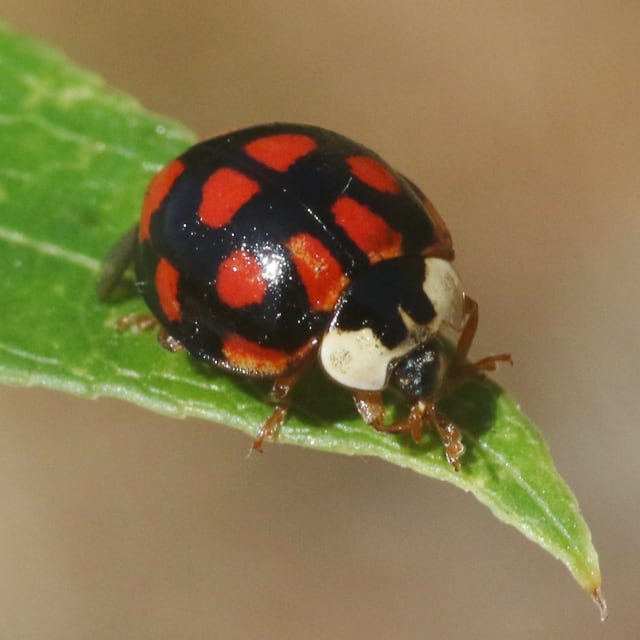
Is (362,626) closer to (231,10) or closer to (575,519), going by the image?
(575,519)

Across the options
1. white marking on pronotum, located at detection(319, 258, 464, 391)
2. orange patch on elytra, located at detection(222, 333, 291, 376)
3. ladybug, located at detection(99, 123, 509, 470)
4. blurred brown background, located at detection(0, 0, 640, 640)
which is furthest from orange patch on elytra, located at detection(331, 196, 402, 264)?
blurred brown background, located at detection(0, 0, 640, 640)

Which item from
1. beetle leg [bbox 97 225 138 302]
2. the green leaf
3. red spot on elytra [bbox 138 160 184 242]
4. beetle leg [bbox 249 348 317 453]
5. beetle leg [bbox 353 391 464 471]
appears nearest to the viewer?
the green leaf

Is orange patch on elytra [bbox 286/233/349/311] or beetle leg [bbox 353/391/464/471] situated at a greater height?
orange patch on elytra [bbox 286/233/349/311]

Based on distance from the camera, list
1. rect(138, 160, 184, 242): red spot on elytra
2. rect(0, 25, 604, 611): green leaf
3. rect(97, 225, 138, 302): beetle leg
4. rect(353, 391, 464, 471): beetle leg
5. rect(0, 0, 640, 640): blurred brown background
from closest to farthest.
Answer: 1. rect(0, 25, 604, 611): green leaf
2. rect(353, 391, 464, 471): beetle leg
3. rect(138, 160, 184, 242): red spot on elytra
4. rect(97, 225, 138, 302): beetle leg
5. rect(0, 0, 640, 640): blurred brown background

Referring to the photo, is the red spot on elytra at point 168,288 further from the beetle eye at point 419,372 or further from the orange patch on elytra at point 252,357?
the beetle eye at point 419,372

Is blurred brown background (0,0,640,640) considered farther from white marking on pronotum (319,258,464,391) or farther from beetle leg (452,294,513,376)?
white marking on pronotum (319,258,464,391)

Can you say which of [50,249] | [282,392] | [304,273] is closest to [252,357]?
[282,392]

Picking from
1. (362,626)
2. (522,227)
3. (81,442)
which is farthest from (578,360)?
(81,442)

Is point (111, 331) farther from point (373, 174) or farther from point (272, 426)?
point (373, 174)
